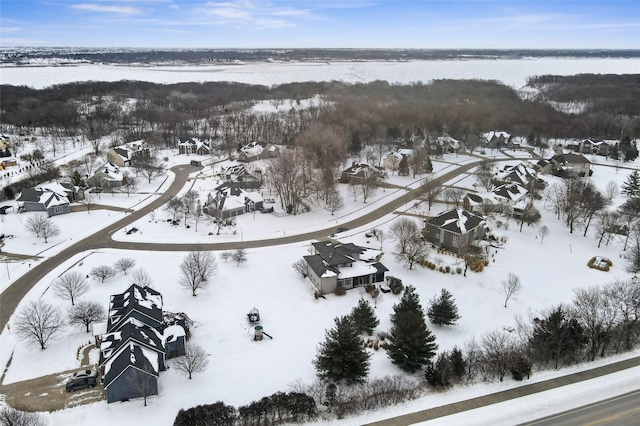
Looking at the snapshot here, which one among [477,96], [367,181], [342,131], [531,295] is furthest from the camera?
[477,96]

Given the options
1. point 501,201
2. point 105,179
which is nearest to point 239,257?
point 501,201

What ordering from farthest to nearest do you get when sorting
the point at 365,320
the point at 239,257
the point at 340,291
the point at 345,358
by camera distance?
the point at 239,257, the point at 340,291, the point at 365,320, the point at 345,358

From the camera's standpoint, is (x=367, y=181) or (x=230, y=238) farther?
(x=367, y=181)

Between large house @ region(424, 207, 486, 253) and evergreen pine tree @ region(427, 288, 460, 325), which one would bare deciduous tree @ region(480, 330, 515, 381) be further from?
large house @ region(424, 207, 486, 253)

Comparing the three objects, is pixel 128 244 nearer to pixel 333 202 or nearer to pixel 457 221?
pixel 333 202

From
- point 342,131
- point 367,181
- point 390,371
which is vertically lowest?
point 390,371

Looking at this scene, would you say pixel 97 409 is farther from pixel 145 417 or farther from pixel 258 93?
pixel 258 93

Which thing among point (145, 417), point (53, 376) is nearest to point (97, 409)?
point (145, 417)
